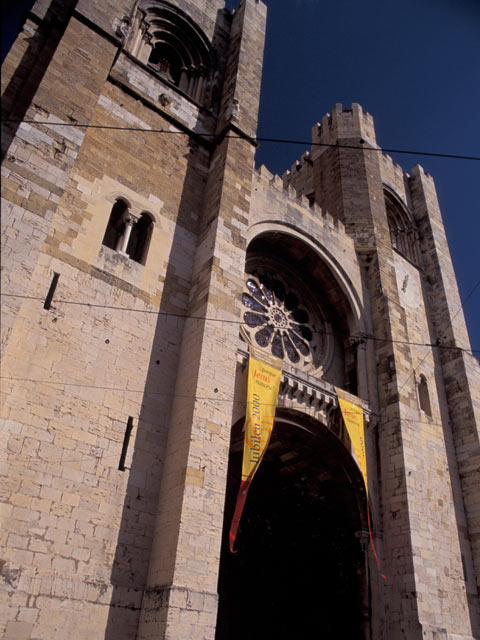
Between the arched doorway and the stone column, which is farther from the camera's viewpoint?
the arched doorway

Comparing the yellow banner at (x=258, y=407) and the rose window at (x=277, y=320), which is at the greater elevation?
the rose window at (x=277, y=320)

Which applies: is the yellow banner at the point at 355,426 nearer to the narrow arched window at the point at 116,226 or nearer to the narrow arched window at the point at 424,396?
the narrow arched window at the point at 424,396

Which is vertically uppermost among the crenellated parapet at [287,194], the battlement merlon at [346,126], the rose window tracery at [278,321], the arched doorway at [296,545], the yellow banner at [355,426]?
the battlement merlon at [346,126]

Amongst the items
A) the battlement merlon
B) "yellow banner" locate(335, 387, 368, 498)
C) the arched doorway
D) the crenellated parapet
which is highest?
the battlement merlon

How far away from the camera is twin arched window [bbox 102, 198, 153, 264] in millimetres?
9797

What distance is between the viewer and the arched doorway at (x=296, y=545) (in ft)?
37.7

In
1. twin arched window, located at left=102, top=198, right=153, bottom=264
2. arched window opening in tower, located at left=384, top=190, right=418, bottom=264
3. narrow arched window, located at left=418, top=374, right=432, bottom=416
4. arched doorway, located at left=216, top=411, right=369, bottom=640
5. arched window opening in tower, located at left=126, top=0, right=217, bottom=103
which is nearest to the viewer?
twin arched window, located at left=102, top=198, right=153, bottom=264

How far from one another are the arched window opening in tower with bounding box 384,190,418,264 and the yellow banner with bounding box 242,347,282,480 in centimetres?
1027

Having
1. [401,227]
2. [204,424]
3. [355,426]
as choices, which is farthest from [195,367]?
[401,227]

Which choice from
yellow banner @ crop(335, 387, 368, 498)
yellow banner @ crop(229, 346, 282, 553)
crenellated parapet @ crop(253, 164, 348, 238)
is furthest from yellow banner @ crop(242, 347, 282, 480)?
crenellated parapet @ crop(253, 164, 348, 238)

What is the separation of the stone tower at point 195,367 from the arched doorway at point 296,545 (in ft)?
0.17

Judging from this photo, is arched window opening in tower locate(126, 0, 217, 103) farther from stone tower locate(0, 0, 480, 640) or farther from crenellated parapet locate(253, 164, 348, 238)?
crenellated parapet locate(253, 164, 348, 238)

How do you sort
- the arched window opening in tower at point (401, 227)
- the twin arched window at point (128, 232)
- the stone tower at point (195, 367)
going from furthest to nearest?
the arched window opening in tower at point (401, 227) < the twin arched window at point (128, 232) < the stone tower at point (195, 367)

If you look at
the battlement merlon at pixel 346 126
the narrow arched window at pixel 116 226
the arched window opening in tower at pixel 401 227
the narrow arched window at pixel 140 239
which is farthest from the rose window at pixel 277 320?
the battlement merlon at pixel 346 126
